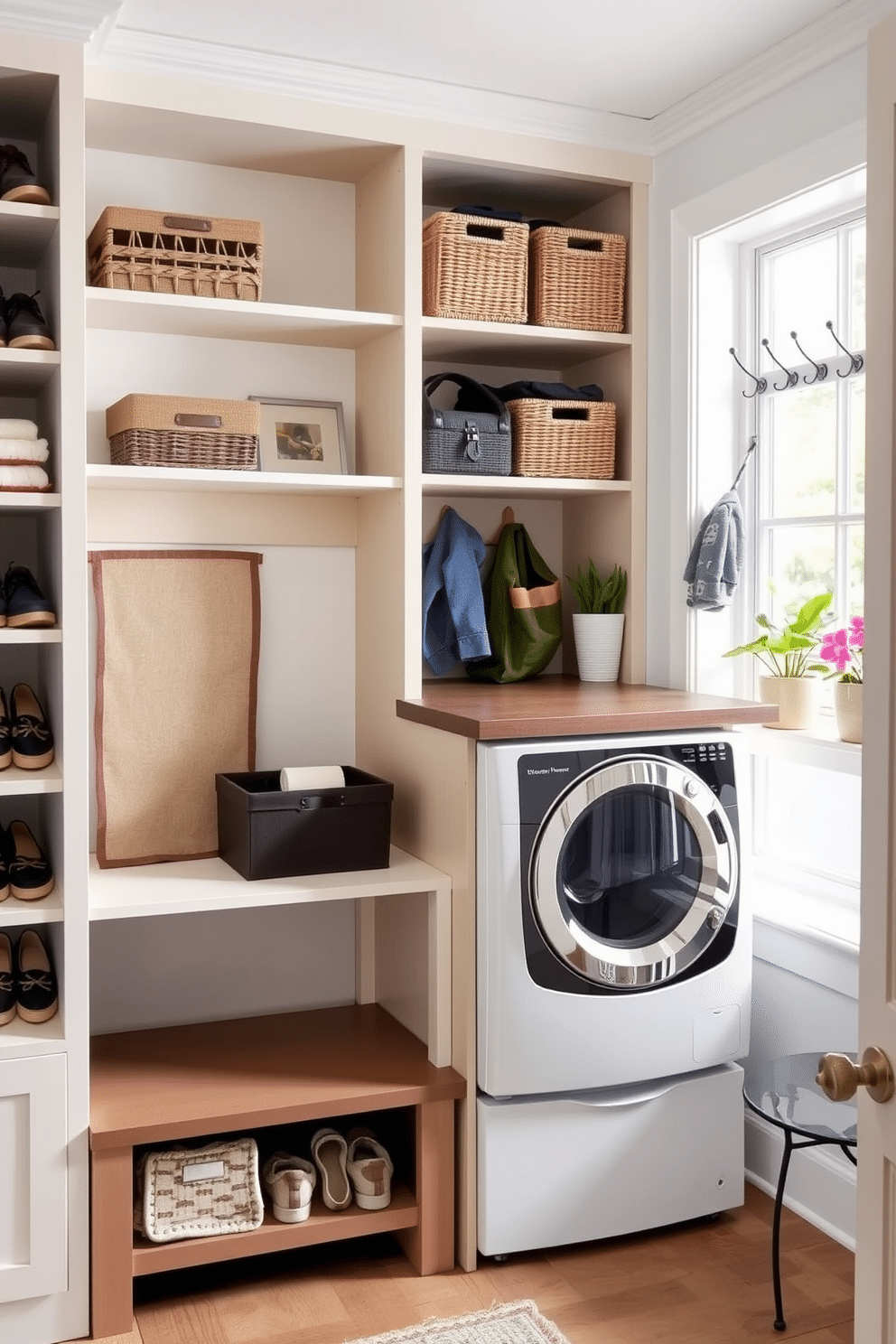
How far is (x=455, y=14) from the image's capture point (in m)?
2.30

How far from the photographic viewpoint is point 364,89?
2580mm

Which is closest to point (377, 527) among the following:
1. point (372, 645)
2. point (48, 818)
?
point (372, 645)

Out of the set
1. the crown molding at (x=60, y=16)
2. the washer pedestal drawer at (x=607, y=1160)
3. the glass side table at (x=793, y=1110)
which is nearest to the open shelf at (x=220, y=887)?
the washer pedestal drawer at (x=607, y=1160)

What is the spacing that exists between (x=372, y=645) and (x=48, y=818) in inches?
32.7

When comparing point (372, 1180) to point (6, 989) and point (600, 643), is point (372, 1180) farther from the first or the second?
point (600, 643)

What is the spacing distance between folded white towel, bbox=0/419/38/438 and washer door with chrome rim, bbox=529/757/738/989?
120 cm

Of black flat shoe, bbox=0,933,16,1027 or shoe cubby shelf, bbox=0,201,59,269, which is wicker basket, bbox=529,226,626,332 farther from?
black flat shoe, bbox=0,933,16,1027

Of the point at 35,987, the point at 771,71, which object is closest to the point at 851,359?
the point at 771,71

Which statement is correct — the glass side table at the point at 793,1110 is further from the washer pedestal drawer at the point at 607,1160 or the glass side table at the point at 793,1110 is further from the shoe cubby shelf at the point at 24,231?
the shoe cubby shelf at the point at 24,231

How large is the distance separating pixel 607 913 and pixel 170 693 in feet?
3.57

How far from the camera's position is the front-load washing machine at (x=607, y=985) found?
7.70ft

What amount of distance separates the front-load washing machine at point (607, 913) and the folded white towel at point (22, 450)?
98cm

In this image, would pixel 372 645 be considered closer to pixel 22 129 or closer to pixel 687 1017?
pixel 687 1017

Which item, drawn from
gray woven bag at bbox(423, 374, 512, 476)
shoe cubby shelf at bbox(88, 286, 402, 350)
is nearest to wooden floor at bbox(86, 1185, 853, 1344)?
gray woven bag at bbox(423, 374, 512, 476)
